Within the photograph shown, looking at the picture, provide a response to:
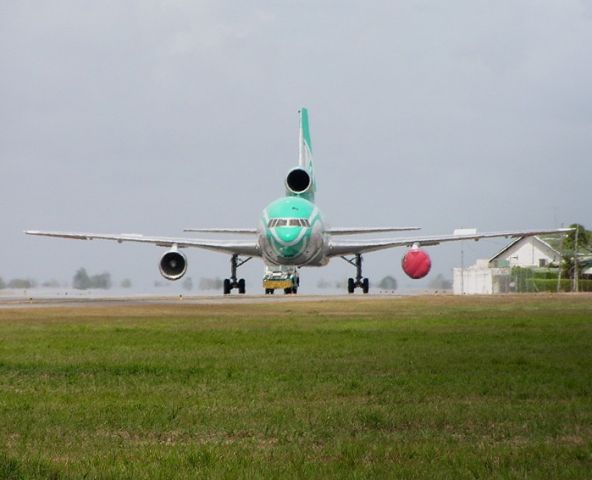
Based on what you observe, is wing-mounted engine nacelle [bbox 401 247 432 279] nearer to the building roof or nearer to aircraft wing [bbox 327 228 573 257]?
aircraft wing [bbox 327 228 573 257]

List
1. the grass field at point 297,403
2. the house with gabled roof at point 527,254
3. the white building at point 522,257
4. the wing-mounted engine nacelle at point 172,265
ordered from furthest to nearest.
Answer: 1. the house with gabled roof at point 527,254
2. the white building at point 522,257
3. the wing-mounted engine nacelle at point 172,265
4. the grass field at point 297,403

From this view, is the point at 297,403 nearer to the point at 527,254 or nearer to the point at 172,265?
the point at 172,265

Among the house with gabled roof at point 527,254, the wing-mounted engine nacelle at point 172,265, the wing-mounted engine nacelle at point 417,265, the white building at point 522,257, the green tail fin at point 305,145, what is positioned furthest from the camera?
the house with gabled roof at point 527,254

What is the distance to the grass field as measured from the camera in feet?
32.5

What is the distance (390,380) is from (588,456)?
608 centimetres

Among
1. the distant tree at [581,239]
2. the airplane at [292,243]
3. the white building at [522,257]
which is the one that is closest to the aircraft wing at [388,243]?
the airplane at [292,243]

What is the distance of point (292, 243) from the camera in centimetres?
5944

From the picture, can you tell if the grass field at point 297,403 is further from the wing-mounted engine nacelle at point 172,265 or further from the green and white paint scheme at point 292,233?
the wing-mounted engine nacelle at point 172,265

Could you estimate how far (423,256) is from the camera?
209 feet

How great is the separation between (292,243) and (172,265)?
21.5 feet

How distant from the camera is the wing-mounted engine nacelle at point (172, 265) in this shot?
60.5 metres

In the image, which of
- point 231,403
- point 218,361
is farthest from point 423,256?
point 231,403

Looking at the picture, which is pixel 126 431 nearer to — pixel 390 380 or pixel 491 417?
pixel 491 417

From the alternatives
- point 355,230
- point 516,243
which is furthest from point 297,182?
point 516,243
